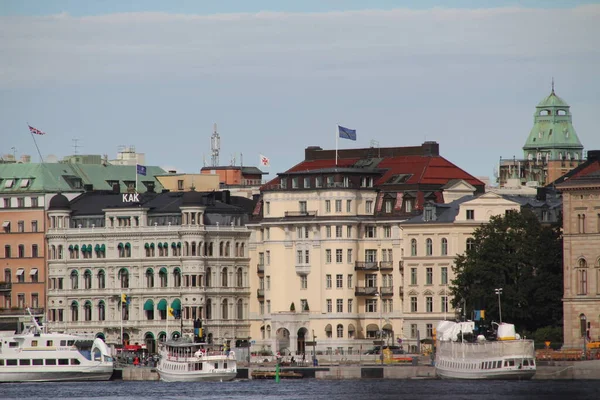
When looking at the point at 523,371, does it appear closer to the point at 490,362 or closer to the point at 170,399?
the point at 490,362

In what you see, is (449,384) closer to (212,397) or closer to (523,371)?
(523,371)

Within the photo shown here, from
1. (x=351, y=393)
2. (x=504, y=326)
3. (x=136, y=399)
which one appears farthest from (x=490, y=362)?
(x=136, y=399)

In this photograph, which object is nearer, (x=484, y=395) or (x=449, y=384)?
(x=484, y=395)

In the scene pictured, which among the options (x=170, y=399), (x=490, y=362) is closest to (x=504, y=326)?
(x=490, y=362)

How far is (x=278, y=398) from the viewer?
188 m

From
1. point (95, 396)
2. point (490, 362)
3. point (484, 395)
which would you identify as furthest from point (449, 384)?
point (95, 396)

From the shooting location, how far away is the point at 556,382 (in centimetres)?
19588

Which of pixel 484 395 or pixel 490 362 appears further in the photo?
pixel 490 362

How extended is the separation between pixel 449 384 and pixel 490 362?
13.1 feet

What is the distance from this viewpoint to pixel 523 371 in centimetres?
19762

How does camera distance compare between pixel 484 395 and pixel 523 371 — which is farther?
pixel 523 371

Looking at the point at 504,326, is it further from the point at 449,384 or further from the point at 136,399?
the point at 136,399

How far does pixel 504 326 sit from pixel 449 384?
263 inches

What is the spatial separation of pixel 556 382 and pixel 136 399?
1357 inches
